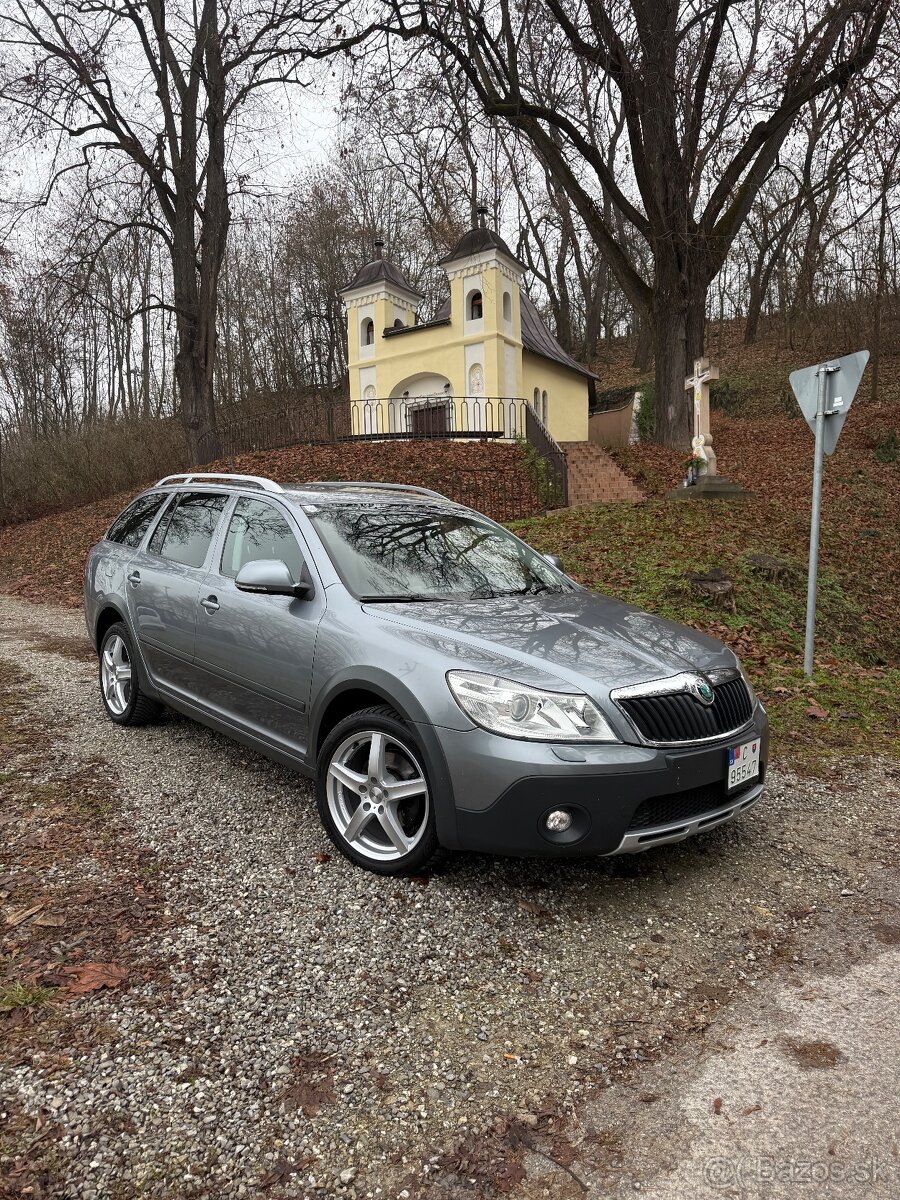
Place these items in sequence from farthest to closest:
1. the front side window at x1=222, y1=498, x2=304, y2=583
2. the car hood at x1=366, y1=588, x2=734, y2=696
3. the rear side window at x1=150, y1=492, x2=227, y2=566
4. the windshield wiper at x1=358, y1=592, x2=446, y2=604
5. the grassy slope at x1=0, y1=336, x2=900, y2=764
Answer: the grassy slope at x1=0, y1=336, x2=900, y2=764, the rear side window at x1=150, y1=492, x2=227, y2=566, the front side window at x1=222, y1=498, x2=304, y2=583, the windshield wiper at x1=358, y1=592, x2=446, y2=604, the car hood at x1=366, y1=588, x2=734, y2=696

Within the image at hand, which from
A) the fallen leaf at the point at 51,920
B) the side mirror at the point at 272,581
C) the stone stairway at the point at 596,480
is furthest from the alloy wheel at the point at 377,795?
the stone stairway at the point at 596,480

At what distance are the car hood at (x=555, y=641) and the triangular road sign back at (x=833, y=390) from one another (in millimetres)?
2965

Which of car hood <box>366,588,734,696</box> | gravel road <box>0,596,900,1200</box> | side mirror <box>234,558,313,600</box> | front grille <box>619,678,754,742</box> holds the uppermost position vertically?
side mirror <box>234,558,313,600</box>

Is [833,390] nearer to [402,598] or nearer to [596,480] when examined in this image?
[402,598]

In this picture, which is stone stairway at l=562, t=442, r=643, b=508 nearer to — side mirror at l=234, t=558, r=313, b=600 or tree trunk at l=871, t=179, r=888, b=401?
tree trunk at l=871, t=179, r=888, b=401

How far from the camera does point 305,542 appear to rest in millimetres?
3865

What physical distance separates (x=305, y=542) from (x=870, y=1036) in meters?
3.06

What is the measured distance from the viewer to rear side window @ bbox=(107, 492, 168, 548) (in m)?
5.36

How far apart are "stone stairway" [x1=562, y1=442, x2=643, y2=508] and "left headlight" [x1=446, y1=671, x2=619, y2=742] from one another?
1462cm

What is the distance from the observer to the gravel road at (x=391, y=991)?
6.27 feet

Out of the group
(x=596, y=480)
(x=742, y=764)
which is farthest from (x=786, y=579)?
(x=596, y=480)

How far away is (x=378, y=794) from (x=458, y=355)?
23483mm

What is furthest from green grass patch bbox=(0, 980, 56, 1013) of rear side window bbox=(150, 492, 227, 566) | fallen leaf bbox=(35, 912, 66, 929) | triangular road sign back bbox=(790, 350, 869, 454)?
triangular road sign back bbox=(790, 350, 869, 454)

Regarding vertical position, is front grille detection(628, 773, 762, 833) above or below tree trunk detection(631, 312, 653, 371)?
below
